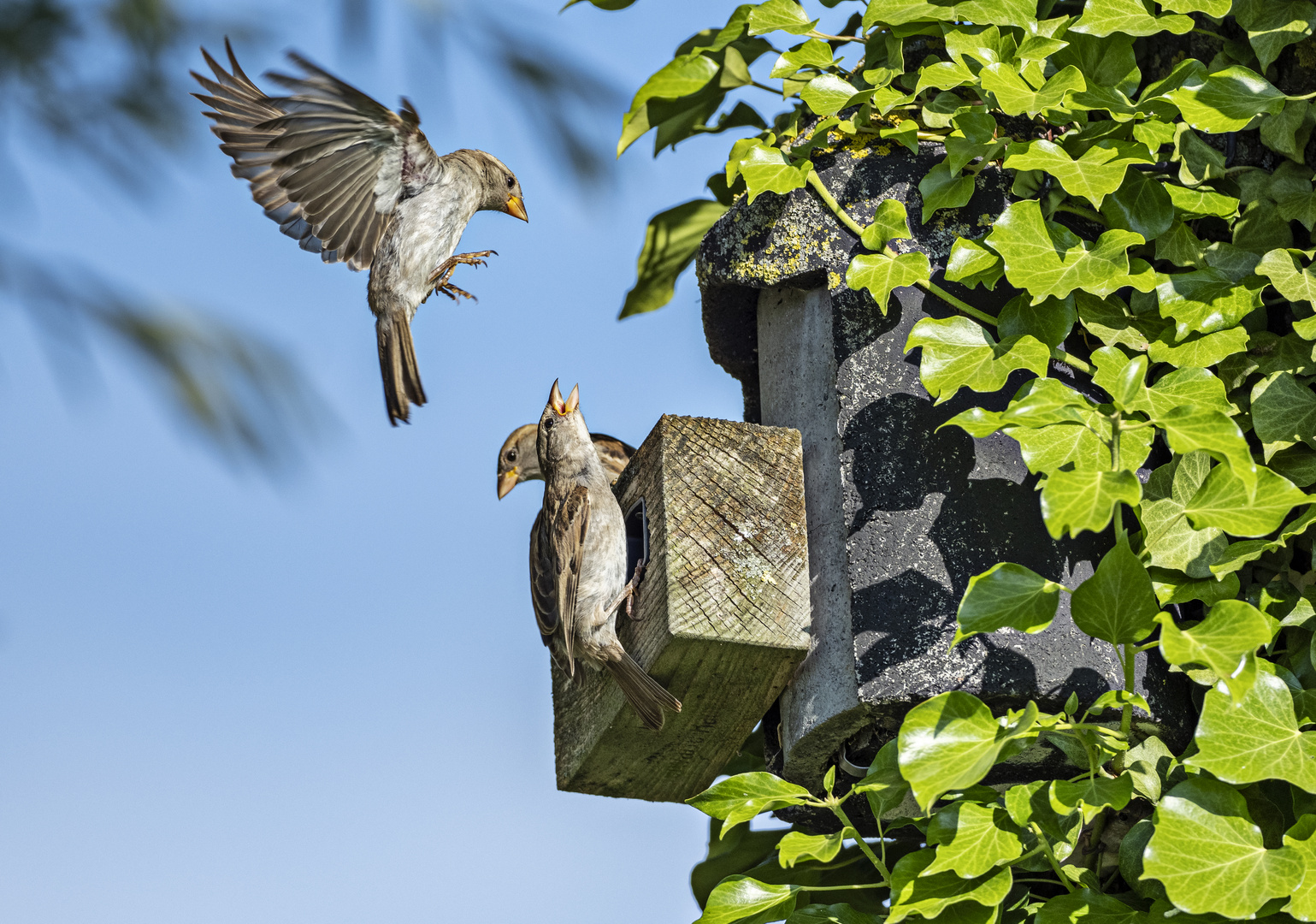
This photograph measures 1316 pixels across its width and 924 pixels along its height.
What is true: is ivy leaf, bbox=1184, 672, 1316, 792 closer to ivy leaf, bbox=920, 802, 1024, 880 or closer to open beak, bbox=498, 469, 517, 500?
ivy leaf, bbox=920, 802, 1024, 880

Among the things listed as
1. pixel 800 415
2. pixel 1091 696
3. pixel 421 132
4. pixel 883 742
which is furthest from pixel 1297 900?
pixel 421 132

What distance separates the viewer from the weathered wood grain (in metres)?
1.99

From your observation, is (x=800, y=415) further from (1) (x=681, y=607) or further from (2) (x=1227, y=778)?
(2) (x=1227, y=778)

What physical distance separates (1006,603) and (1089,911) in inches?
15.5

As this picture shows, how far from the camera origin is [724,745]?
2.28m

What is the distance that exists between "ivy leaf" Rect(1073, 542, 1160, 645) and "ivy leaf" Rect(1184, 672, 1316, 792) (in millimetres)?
102

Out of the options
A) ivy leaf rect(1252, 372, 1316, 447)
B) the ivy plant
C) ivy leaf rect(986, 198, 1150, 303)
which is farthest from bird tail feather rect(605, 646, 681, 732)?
ivy leaf rect(1252, 372, 1316, 447)

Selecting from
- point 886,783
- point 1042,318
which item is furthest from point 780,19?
point 886,783

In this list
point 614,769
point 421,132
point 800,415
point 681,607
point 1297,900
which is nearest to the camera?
point 1297,900

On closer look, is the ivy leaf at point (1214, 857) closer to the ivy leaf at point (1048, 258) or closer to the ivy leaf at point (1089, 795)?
the ivy leaf at point (1089, 795)

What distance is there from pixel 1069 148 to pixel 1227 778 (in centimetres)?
83

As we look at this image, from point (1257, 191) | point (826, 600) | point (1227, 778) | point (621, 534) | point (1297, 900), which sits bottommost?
point (1297, 900)

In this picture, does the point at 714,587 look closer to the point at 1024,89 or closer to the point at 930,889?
the point at 930,889

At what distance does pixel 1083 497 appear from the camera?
51.5 inches
